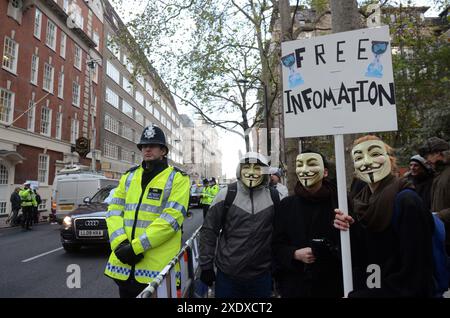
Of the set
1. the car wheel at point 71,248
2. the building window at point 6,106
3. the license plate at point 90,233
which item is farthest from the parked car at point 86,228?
the building window at point 6,106

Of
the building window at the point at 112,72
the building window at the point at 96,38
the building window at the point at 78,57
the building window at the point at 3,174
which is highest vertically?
the building window at the point at 96,38

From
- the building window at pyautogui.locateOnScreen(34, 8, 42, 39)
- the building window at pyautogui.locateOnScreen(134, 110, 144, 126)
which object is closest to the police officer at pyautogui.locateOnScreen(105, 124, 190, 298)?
the building window at pyautogui.locateOnScreen(34, 8, 42, 39)

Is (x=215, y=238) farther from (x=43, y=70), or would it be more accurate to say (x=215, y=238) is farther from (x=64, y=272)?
(x=43, y=70)

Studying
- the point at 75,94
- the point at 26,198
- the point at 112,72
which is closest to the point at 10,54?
the point at 75,94

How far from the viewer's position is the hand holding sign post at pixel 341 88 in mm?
2539

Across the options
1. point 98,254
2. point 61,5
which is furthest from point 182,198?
point 61,5

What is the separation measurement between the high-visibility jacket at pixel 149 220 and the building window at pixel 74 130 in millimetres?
28952

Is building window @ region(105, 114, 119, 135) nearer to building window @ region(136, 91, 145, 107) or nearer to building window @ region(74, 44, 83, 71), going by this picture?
building window @ region(74, 44, 83, 71)

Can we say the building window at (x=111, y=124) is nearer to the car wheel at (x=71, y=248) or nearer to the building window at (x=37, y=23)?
the building window at (x=37, y=23)

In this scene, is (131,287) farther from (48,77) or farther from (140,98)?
(140,98)

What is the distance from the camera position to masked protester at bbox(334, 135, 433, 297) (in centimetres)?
190

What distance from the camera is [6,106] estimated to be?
21312 mm

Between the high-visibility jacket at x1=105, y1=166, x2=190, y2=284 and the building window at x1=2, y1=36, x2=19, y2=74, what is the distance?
72.4 feet
